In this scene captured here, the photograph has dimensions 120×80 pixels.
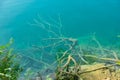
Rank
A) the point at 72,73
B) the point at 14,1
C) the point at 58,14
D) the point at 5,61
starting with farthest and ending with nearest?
the point at 14,1 → the point at 58,14 → the point at 72,73 → the point at 5,61

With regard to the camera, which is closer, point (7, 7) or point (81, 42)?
point (81, 42)

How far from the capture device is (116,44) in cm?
590

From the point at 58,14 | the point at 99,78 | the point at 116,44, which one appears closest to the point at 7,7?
the point at 58,14

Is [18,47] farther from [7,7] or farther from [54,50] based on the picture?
[7,7]

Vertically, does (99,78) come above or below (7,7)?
below

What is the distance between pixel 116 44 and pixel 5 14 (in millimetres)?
3026

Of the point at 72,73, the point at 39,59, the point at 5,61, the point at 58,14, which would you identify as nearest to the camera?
the point at 5,61

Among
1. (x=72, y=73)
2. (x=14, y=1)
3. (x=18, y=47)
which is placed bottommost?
(x=72, y=73)

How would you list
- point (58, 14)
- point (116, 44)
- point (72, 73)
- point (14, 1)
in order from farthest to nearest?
point (14, 1) < point (58, 14) < point (116, 44) < point (72, 73)

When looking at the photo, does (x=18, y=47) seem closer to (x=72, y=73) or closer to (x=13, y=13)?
(x=13, y=13)

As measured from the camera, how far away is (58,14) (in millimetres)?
7316

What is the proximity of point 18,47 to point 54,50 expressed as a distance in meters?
0.91

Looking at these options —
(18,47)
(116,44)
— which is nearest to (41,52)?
(18,47)

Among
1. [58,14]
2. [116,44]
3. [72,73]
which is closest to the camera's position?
[72,73]
